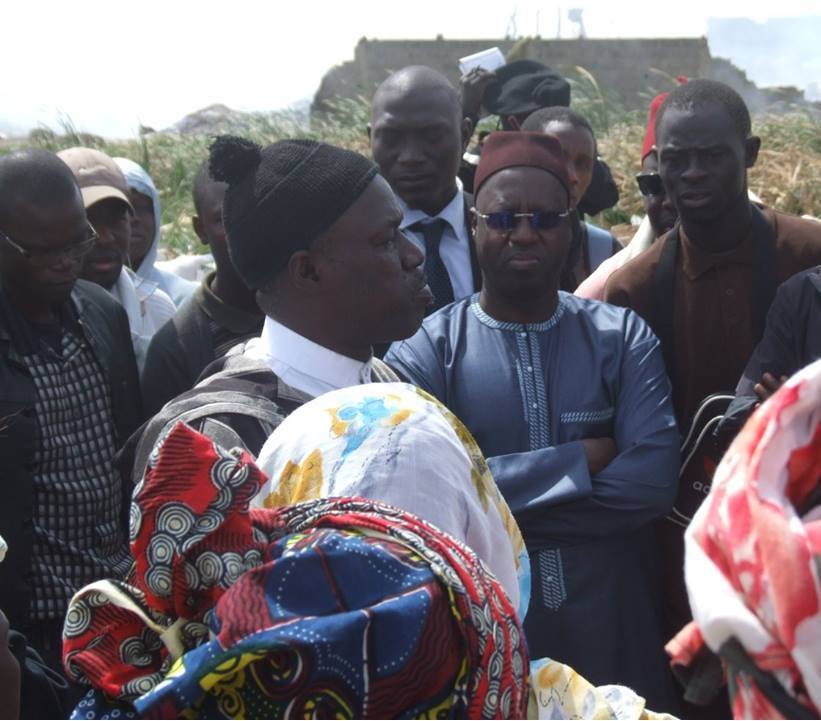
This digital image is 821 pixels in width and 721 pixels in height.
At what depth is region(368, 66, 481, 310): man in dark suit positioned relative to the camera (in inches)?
181

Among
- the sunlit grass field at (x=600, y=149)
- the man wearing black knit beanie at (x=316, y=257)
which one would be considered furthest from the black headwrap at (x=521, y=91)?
the man wearing black knit beanie at (x=316, y=257)

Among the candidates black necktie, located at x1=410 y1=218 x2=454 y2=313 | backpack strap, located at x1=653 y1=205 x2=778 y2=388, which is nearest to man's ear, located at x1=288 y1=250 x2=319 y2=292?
backpack strap, located at x1=653 y1=205 x2=778 y2=388

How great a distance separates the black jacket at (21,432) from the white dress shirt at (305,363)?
0.88m

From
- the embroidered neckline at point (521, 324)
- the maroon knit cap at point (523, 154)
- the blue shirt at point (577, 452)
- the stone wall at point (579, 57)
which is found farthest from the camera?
the stone wall at point (579, 57)

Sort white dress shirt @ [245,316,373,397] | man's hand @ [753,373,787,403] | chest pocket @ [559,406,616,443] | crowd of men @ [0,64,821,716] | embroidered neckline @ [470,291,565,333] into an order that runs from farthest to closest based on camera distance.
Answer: embroidered neckline @ [470,291,565,333] < chest pocket @ [559,406,616,443] < man's hand @ [753,373,787,403] < crowd of men @ [0,64,821,716] < white dress shirt @ [245,316,373,397]

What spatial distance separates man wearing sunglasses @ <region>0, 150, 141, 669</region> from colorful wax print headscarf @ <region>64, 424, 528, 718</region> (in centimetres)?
174

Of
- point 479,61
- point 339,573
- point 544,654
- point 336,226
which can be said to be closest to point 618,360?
point 544,654

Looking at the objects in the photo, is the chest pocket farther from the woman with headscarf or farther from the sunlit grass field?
the sunlit grass field

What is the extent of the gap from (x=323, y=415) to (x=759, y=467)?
90cm

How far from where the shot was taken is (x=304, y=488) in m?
1.98

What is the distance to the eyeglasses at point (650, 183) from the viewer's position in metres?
4.58

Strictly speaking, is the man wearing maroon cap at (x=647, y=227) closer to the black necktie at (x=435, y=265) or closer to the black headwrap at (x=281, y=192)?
the black necktie at (x=435, y=265)

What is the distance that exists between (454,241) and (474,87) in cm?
210

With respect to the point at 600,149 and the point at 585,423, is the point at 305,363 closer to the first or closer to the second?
the point at 585,423
